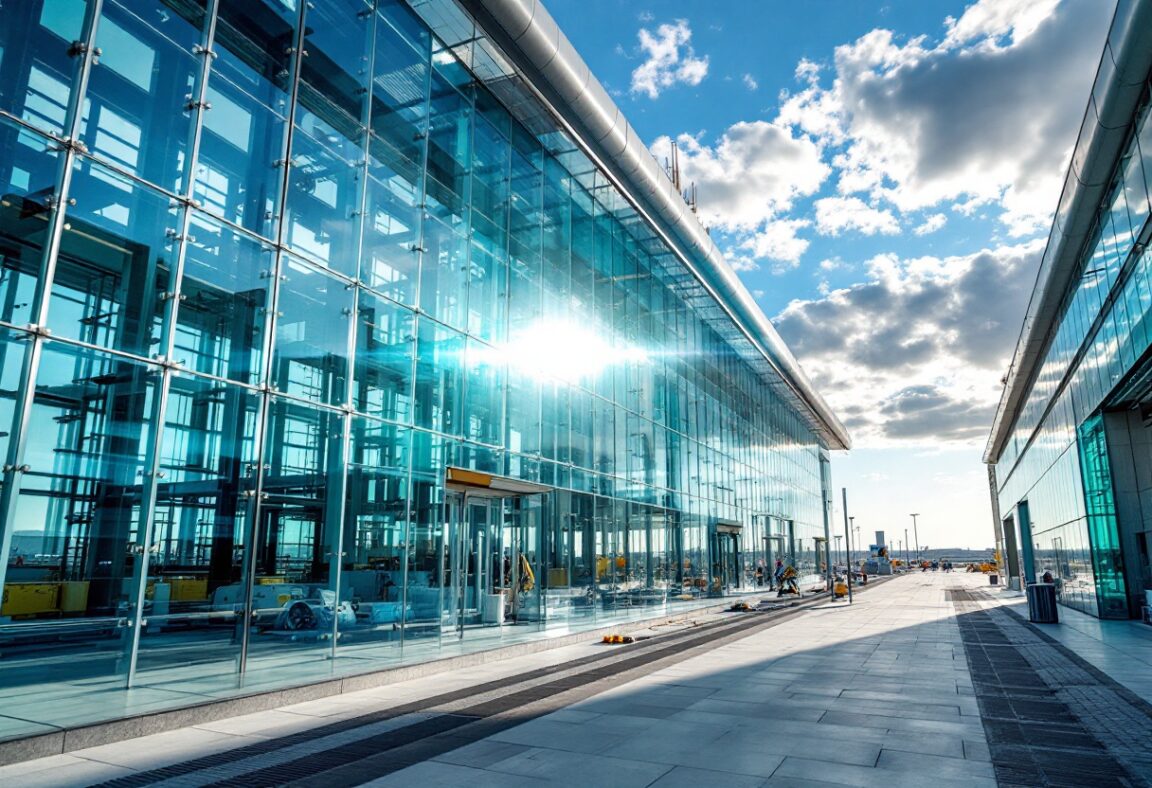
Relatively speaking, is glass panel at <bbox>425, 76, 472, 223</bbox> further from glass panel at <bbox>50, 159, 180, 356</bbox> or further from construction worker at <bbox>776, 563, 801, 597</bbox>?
construction worker at <bbox>776, 563, 801, 597</bbox>

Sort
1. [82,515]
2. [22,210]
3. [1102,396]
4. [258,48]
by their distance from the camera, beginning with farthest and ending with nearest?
1. [1102,396]
2. [258,48]
3. [82,515]
4. [22,210]

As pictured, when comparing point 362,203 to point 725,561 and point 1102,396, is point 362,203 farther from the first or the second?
point 725,561

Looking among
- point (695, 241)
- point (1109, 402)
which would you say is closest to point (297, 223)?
point (695, 241)

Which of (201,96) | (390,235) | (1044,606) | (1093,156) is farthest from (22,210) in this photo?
(1044,606)

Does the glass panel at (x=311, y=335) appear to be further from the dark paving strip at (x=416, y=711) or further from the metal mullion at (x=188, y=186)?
the dark paving strip at (x=416, y=711)

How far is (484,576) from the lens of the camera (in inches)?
659

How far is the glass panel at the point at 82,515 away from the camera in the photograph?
8.19 m

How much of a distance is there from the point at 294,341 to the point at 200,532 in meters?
3.18

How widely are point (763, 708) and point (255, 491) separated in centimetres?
737

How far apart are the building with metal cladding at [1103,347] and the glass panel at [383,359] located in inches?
543

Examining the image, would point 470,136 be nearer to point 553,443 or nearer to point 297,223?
point 297,223

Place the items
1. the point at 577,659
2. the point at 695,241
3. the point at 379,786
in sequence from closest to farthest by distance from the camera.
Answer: the point at 379,786
the point at 577,659
the point at 695,241

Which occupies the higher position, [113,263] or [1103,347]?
[1103,347]

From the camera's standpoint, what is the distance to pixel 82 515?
8.78 m
